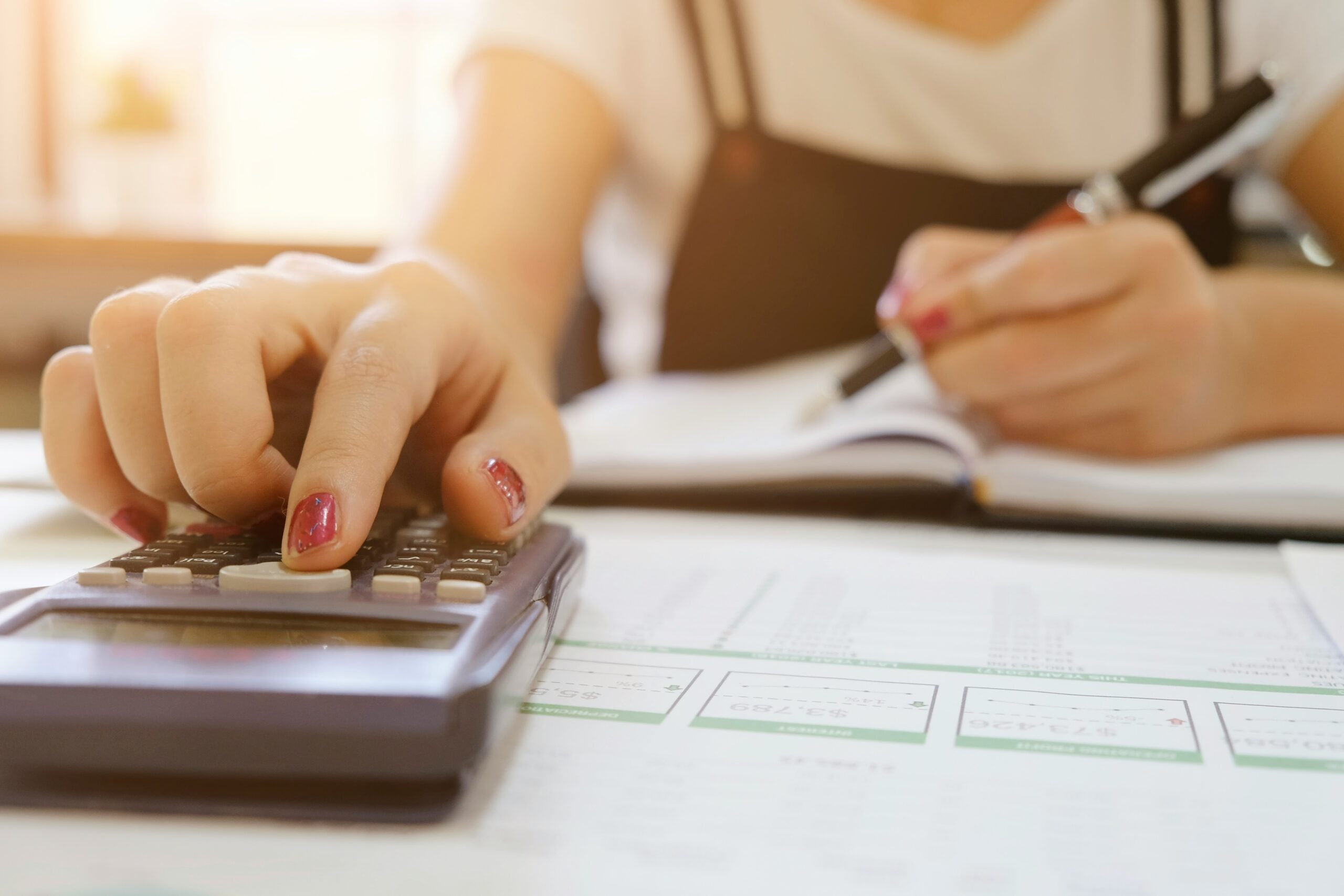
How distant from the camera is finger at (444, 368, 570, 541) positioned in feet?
1.05

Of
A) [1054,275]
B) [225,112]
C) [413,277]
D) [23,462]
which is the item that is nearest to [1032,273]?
[1054,275]

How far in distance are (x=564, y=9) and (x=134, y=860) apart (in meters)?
0.72

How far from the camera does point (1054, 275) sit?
53cm

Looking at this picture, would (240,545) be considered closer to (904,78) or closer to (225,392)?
(225,392)

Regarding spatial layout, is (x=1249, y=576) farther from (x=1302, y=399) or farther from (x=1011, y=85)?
(x=1011, y=85)

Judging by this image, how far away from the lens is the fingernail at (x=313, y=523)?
0.91ft

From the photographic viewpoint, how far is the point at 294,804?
21 cm

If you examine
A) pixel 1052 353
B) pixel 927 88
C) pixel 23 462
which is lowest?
pixel 23 462

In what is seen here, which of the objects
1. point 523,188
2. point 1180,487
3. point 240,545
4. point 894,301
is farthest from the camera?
point 523,188

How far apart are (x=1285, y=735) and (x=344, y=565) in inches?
9.4

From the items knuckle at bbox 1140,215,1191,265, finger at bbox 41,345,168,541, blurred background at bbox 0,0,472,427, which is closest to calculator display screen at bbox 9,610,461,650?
finger at bbox 41,345,168,541

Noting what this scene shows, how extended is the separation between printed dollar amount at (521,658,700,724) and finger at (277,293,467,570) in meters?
0.06

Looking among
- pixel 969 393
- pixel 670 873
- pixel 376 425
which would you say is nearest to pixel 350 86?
pixel 969 393

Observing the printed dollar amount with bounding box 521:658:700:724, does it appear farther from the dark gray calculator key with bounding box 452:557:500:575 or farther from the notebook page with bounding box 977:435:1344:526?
the notebook page with bounding box 977:435:1344:526
